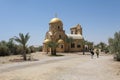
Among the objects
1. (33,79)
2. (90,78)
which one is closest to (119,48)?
(90,78)

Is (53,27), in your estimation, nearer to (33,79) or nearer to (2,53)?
(2,53)

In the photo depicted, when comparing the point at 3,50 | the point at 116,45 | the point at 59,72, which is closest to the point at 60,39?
the point at 3,50

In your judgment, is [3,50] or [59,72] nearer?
[59,72]

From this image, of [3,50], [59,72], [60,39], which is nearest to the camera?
[59,72]

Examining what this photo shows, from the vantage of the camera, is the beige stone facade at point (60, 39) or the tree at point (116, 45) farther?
the beige stone facade at point (60, 39)

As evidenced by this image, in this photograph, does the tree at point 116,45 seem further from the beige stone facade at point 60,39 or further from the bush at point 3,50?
the bush at point 3,50

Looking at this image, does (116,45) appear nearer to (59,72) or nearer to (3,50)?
(59,72)

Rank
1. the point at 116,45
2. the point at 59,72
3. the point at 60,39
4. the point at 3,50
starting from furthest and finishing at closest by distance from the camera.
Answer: the point at 60,39 → the point at 3,50 → the point at 116,45 → the point at 59,72

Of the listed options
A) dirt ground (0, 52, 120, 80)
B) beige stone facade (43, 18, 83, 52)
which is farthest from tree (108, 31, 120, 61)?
beige stone facade (43, 18, 83, 52)

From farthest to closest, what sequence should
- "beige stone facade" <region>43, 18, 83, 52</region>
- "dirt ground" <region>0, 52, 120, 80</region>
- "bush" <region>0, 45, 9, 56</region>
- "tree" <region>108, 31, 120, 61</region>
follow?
1. "beige stone facade" <region>43, 18, 83, 52</region>
2. "bush" <region>0, 45, 9, 56</region>
3. "tree" <region>108, 31, 120, 61</region>
4. "dirt ground" <region>0, 52, 120, 80</region>

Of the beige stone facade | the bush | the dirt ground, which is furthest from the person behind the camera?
the beige stone facade

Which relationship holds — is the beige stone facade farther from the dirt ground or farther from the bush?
the dirt ground

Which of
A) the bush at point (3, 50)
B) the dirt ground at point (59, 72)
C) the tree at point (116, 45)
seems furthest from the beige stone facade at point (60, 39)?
the dirt ground at point (59, 72)

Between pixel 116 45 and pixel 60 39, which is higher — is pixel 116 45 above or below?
below
